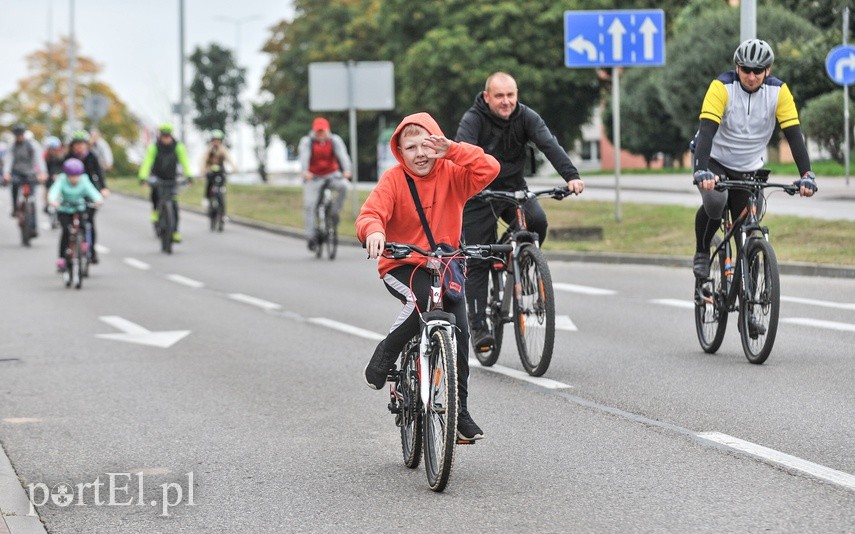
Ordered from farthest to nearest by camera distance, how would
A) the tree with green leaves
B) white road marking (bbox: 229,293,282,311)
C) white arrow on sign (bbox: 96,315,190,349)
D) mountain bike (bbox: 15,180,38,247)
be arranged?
1. the tree with green leaves
2. mountain bike (bbox: 15,180,38,247)
3. white road marking (bbox: 229,293,282,311)
4. white arrow on sign (bbox: 96,315,190,349)

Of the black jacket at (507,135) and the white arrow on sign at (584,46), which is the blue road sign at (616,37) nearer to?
the white arrow on sign at (584,46)

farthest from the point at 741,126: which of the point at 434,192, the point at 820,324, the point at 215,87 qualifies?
the point at 215,87

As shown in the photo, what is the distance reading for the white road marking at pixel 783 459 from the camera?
241 inches

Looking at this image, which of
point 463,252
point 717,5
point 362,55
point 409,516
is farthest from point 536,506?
point 362,55

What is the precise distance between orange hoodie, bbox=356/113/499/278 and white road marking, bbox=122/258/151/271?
14.8 metres

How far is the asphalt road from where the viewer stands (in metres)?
5.86

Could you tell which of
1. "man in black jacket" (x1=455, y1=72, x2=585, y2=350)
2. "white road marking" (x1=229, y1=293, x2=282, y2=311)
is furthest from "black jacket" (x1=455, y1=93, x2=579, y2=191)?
"white road marking" (x1=229, y1=293, x2=282, y2=311)

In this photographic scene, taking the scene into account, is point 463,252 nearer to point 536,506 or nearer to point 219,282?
point 536,506

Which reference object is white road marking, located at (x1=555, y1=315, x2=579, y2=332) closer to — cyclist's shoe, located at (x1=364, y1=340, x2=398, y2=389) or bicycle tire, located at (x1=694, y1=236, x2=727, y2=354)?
bicycle tire, located at (x1=694, y1=236, x2=727, y2=354)

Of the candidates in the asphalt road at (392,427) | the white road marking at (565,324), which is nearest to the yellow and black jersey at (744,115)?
the asphalt road at (392,427)

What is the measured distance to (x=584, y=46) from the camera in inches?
930

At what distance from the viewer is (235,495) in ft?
20.6

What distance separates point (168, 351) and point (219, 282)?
6.84 metres

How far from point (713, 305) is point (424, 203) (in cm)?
405
